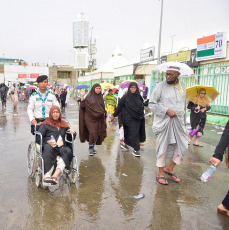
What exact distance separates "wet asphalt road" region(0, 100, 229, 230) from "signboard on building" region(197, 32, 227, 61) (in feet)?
21.6

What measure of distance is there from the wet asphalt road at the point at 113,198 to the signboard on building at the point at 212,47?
6581mm

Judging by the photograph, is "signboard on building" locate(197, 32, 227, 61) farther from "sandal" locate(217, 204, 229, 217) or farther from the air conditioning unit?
the air conditioning unit

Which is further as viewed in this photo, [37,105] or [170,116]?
[37,105]

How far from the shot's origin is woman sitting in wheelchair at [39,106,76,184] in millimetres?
3484

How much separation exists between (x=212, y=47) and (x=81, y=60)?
48.0 metres

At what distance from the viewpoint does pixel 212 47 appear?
10570mm

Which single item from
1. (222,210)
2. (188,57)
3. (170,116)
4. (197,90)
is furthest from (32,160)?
(188,57)

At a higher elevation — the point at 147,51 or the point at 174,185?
the point at 147,51

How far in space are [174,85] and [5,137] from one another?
5.35m

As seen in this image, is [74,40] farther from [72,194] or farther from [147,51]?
[72,194]

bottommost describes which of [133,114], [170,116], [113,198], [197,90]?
[113,198]

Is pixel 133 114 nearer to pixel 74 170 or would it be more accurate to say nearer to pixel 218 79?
pixel 74 170

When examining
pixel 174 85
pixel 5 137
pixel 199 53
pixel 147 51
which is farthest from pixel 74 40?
pixel 174 85

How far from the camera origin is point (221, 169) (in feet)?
16.0
